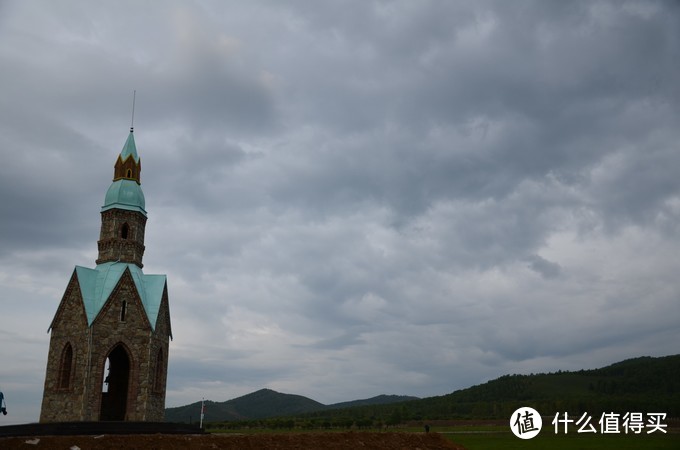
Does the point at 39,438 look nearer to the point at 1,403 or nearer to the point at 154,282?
the point at 1,403

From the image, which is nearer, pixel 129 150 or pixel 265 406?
pixel 129 150

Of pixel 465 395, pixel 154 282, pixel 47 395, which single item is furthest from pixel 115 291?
pixel 465 395

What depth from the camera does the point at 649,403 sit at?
321 feet

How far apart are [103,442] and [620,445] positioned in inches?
1015

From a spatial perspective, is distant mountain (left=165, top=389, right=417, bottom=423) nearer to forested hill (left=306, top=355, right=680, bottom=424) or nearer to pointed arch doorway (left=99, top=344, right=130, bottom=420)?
forested hill (left=306, top=355, right=680, bottom=424)

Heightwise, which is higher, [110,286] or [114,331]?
[110,286]

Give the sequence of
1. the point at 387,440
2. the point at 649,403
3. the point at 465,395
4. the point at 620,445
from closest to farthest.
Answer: the point at 387,440 → the point at 620,445 → the point at 649,403 → the point at 465,395

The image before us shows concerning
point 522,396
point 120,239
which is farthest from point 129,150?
point 522,396

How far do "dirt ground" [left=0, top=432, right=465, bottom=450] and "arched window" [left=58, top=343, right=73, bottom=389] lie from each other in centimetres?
1415

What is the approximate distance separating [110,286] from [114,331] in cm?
275

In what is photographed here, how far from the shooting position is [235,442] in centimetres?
2106

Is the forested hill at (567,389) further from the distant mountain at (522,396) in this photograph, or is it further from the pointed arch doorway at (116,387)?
the pointed arch doorway at (116,387)

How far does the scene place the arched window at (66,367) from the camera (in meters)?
33.0

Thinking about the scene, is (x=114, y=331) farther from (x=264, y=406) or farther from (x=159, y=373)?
(x=264, y=406)
